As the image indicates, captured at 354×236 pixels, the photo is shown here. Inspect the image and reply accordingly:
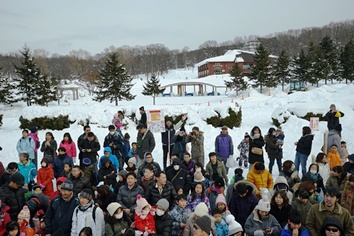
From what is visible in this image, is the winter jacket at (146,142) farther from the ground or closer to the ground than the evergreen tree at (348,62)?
closer to the ground

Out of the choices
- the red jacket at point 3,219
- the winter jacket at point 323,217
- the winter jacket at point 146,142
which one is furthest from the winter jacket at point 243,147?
the red jacket at point 3,219

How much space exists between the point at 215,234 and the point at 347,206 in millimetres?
2368

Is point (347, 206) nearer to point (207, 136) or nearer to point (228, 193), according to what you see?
point (228, 193)

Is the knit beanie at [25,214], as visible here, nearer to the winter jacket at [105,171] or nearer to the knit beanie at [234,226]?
the winter jacket at [105,171]

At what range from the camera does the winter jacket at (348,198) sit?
14.5 feet

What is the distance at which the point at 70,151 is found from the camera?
7684 millimetres

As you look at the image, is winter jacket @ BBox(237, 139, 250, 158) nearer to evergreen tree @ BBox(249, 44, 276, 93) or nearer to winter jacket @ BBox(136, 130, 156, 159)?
winter jacket @ BBox(136, 130, 156, 159)

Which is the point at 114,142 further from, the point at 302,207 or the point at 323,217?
the point at 323,217

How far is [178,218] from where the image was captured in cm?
431

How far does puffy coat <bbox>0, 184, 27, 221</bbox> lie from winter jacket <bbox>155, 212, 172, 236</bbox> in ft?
8.07

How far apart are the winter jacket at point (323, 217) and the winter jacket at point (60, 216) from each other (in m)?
3.46

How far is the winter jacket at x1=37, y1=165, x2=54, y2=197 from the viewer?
5785 millimetres

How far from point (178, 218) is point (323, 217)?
2.11m

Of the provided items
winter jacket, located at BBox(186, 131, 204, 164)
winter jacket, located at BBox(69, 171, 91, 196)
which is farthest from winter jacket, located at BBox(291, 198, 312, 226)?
winter jacket, located at BBox(186, 131, 204, 164)
